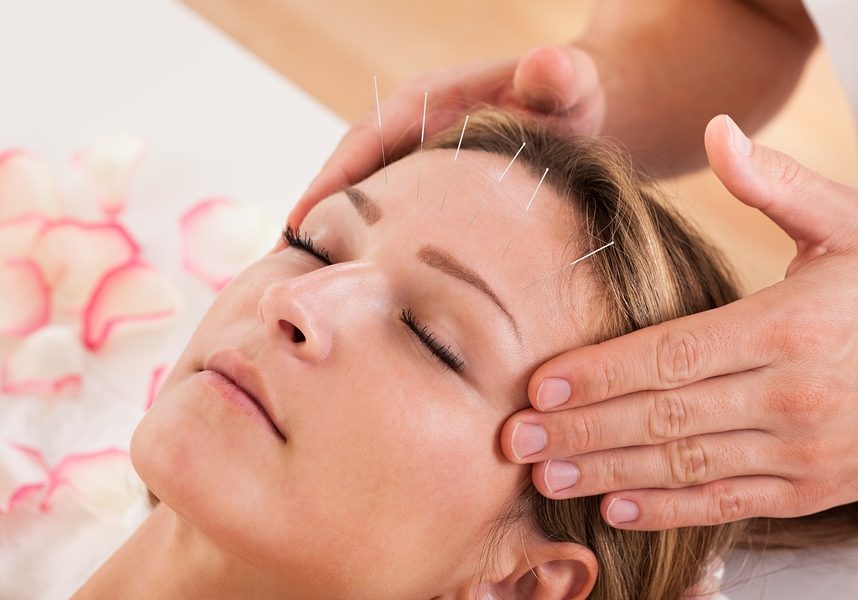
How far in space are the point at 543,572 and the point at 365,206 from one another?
53 centimetres

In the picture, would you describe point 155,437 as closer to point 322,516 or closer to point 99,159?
point 322,516

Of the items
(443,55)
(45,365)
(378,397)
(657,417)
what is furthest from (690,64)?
(45,365)

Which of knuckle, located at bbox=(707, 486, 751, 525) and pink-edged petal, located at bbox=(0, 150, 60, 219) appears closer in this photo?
knuckle, located at bbox=(707, 486, 751, 525)

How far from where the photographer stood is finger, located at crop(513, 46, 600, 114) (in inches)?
60.2

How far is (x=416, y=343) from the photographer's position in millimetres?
1100

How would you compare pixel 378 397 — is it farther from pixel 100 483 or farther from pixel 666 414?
pixel 100 483

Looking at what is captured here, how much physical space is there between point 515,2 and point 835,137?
97 centimetres

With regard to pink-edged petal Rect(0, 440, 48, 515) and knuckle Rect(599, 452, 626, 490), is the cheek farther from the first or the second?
pink-edged petal Rect(0, 440, 48, 515)

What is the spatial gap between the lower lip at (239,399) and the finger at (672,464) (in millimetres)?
331

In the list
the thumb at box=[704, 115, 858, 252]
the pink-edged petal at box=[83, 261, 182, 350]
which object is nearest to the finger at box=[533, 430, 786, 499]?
the thumb at box=[704, 115, 858, 252]

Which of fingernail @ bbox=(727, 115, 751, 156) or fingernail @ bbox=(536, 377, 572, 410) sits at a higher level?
fingernail @ bbox=(727, 115, 751, 156)

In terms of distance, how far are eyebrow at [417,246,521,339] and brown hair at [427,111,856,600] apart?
0.47 ft

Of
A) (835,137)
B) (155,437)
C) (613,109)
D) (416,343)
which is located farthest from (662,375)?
(835,137)

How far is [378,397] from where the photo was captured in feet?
3.46
